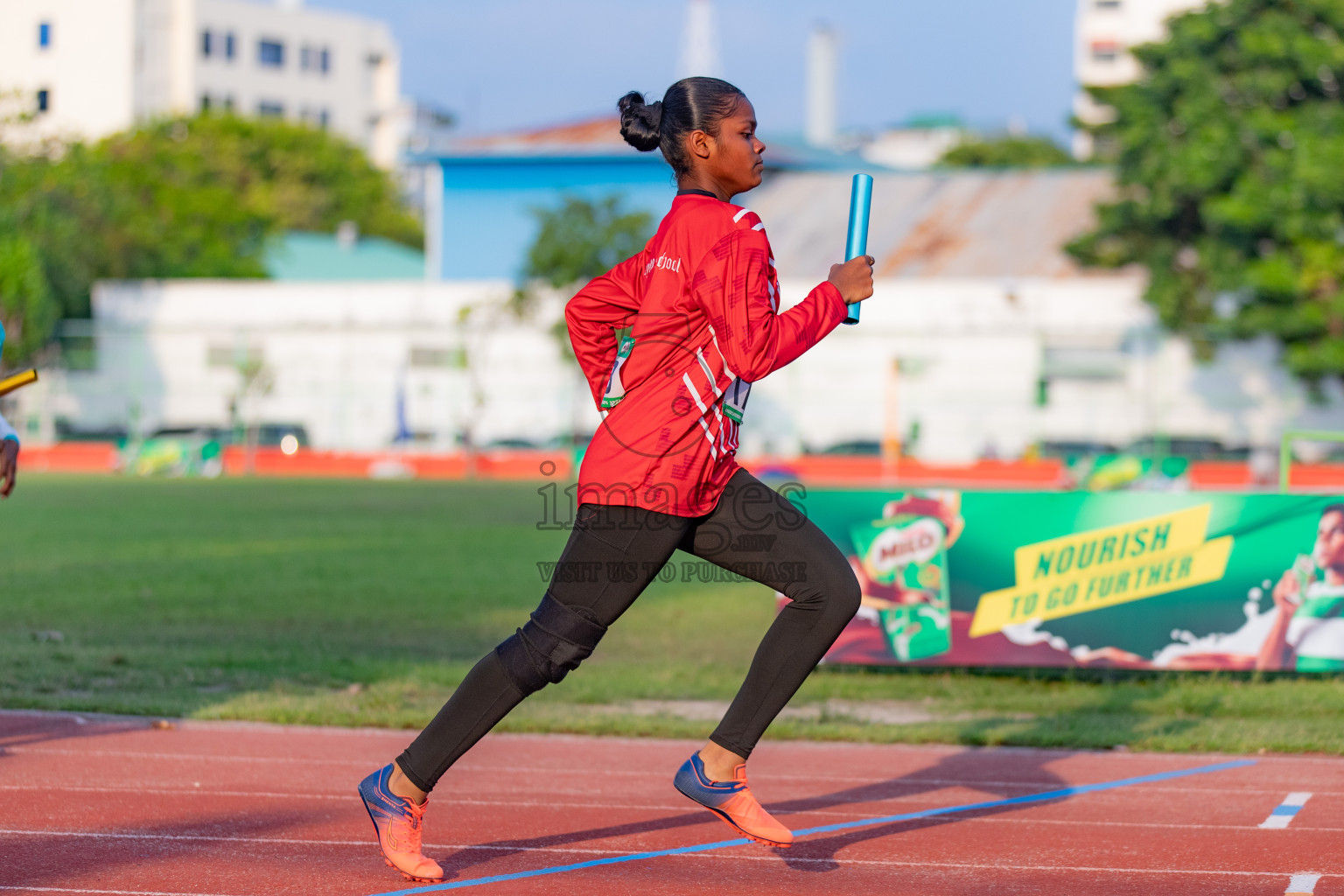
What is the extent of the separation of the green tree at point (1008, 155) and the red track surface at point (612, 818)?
78.9m

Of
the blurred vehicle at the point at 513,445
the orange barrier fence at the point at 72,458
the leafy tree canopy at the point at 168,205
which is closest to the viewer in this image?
the orange barrier fence at the point at 72,458

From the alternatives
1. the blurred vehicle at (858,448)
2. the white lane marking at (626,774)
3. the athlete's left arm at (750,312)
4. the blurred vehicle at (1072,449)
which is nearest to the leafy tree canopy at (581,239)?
the blurred vehicle at (858,448)

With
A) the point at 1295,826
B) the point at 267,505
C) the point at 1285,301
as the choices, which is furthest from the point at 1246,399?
the point at 1295,826

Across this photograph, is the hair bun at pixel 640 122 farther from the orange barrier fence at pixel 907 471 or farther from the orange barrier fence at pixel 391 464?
the orange barrier fence at pixel 391 464

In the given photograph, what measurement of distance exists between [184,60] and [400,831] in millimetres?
91398

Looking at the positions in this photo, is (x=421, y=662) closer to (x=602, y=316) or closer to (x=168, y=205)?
(x=602, y=316)

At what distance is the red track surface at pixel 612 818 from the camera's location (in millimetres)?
4793

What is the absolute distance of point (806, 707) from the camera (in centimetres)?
882

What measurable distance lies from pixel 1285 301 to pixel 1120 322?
731 cm

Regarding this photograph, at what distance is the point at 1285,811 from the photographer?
601cm

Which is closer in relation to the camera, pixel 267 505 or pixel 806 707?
pixel 806 707

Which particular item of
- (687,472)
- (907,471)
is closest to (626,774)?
(687,472)

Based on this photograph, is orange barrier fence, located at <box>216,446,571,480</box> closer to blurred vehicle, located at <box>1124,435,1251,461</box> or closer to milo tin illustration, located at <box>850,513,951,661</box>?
blurred vehicle, located at <box>1124,435,1251,461</box>

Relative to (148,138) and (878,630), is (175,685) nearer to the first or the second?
(878,630)
